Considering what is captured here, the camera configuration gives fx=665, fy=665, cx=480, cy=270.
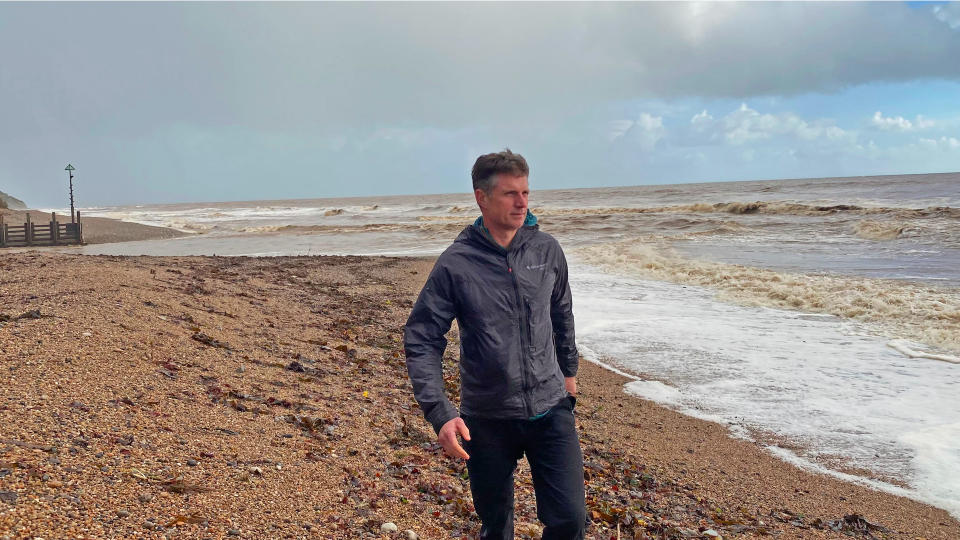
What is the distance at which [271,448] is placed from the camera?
472 cm

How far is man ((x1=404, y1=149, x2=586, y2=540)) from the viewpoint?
2.79 meters

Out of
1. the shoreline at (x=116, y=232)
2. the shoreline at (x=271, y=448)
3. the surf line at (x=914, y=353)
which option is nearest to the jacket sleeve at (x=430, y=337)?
the shoreline at (x=271, y=448)

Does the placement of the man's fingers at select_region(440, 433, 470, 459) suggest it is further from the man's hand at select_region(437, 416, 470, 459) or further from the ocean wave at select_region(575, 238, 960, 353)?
the ocean wave at select_region(575, 238, 960, 353)

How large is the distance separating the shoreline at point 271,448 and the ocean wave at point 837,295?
6.22 m

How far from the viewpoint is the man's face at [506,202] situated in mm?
2843

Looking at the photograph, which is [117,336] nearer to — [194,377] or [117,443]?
[194,377]

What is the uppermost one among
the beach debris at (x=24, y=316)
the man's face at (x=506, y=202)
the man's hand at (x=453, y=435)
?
the man's face at (x=506, y=202)

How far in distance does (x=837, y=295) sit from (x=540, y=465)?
529 inches

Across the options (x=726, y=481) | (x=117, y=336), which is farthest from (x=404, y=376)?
(x=726, y=481)

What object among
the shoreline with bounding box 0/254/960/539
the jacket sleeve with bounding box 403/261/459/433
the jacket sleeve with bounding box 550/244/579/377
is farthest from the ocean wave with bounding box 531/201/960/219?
the jacket sleeve with bounding box 403/261/459/433

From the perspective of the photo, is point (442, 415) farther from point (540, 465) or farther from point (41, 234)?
point (41, 234)

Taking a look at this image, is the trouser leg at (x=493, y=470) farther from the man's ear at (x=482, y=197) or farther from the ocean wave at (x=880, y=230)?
the ocean wave at (x=880, y=230)

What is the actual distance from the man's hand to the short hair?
3.26 feet

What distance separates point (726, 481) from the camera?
5.68 metres
